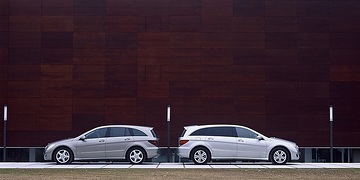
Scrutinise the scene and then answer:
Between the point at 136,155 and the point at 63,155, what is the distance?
2.62 meters

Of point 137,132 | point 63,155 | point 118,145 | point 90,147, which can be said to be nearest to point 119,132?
point 118,145

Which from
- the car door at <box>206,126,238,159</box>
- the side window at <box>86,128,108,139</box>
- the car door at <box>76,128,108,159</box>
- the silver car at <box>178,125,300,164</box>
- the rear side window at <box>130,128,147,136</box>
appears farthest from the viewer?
the side window at <box>86,128,108,139</box>

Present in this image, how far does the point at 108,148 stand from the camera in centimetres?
2384

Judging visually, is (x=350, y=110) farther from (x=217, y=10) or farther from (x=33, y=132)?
(x=33, y=132)

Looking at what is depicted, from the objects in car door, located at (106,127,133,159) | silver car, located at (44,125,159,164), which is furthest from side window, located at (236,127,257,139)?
car door, located at (106,127,133,159)

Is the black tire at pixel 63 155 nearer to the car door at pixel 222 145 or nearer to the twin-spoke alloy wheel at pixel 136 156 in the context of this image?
the twin-spoke alloy wheel at pixel 136 156

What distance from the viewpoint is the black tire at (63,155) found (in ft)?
77.6

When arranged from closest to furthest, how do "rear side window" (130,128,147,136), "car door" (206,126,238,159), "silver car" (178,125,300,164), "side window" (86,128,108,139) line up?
1. "silver car" (178,125,300,164)
2. "car door" (206,126,238,159)
3. "rear side window" (130,128,147,136)
4. "side window" (86,128,108,139)

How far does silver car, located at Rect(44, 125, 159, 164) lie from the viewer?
23.7 m

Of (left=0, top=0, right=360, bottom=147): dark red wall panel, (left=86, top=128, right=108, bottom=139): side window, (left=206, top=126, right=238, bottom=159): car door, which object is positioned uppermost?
(left=0, top=0, right=360, bottom=147): dark red wall panel

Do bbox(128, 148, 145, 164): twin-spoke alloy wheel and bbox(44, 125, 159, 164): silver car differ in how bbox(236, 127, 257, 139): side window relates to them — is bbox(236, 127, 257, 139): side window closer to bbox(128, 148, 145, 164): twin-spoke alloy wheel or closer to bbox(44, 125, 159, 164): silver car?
bbox(44, 125, 159, 164): silver car

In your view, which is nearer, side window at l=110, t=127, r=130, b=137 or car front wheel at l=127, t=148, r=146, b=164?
car front wheel at l=127, t=148, r=146, b=164

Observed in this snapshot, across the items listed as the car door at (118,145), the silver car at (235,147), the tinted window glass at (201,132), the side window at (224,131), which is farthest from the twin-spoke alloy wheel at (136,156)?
the side window at (224,131)

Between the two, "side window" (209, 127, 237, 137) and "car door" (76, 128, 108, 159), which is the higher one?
"side window" (209, 127, 237, 137)
